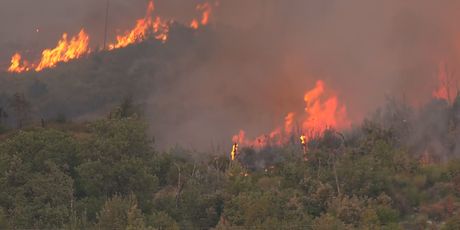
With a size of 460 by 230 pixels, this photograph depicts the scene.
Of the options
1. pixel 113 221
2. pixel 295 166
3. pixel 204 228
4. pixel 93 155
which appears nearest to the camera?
pixel 113 221

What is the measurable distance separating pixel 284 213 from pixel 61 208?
57.1 feet

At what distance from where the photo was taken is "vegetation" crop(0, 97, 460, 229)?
139ft

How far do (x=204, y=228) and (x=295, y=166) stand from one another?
48.7 ft

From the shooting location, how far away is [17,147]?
52.4 m

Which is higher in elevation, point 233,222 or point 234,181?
point 234,181

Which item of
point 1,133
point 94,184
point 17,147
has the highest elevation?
point 1,133

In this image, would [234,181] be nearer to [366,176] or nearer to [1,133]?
[366,176]

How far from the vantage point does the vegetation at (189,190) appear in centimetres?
4241

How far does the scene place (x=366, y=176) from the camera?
173 feet

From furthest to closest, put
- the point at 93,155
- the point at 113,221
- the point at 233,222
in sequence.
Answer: the point at 93,155
the point at 233,222
the point at 113,221

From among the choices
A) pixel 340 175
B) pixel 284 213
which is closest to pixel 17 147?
pixel 284 213

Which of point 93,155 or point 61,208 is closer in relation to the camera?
point 61,208

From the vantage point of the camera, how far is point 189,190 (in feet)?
167

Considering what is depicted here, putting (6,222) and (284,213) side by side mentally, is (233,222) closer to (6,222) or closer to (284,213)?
(284,213)
